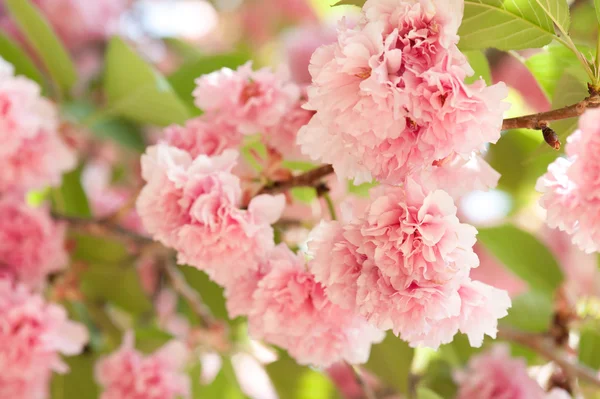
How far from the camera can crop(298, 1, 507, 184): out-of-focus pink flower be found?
38 cm

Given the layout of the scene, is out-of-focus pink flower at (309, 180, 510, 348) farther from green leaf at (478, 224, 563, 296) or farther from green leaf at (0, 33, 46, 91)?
green leaf at (0, 33, 46, 91)

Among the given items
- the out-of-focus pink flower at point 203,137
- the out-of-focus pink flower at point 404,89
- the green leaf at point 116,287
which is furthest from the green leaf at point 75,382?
the out-of-focus pink flower at point 404,89

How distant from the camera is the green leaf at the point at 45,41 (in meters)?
0.79

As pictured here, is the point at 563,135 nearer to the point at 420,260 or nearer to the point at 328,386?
the point at 420,260

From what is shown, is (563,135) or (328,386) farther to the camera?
(328,386)

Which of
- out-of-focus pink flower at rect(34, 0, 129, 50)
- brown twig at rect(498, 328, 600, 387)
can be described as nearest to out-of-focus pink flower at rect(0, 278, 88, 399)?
brown twig at rect(498, 328, 600, 387)

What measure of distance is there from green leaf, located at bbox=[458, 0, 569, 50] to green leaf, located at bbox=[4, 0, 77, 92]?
21.4 inches

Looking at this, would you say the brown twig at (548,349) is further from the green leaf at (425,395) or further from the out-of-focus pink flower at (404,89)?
the out-of-focus pink flower at (404,89)

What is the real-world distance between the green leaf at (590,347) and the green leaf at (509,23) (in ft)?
1.53

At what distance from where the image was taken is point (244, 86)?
54cm

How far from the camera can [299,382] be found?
0.82m

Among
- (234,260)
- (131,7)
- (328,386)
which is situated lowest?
(328,386)

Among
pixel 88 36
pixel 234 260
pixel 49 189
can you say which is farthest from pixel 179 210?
pixel 88 36

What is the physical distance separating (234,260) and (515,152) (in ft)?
1.95
